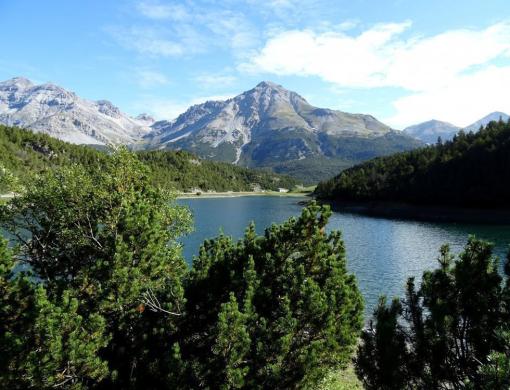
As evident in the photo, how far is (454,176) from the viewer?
154m

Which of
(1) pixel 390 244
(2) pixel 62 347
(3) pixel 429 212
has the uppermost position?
(3) pixel 429 212

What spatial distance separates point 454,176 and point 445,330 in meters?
159

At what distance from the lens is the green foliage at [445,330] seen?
12.7 meters

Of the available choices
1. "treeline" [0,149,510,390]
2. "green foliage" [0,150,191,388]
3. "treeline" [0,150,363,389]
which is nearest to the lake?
"green foliage" [0,150,191,388]

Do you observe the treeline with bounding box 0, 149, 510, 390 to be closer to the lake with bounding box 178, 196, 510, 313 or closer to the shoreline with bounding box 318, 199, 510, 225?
the lake with bounding box 178, 196, 510, 313

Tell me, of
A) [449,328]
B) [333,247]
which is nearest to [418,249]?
[333,247]

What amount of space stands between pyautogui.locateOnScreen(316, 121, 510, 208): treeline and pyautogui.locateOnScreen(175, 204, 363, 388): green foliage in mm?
135472

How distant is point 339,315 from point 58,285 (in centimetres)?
1309

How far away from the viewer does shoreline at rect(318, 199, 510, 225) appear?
125m

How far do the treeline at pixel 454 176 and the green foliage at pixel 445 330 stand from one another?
449 ft

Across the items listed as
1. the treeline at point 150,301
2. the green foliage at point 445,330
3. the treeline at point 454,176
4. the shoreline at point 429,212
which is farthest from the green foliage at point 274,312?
the treeline at point 454,176

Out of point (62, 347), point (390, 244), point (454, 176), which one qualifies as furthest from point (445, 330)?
point (454, 176)

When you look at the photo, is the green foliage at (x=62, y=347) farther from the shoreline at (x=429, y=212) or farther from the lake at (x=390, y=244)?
the shoreline at (x=429, y=212)

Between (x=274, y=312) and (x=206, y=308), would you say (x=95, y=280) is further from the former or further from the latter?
(x=274, y=312)
